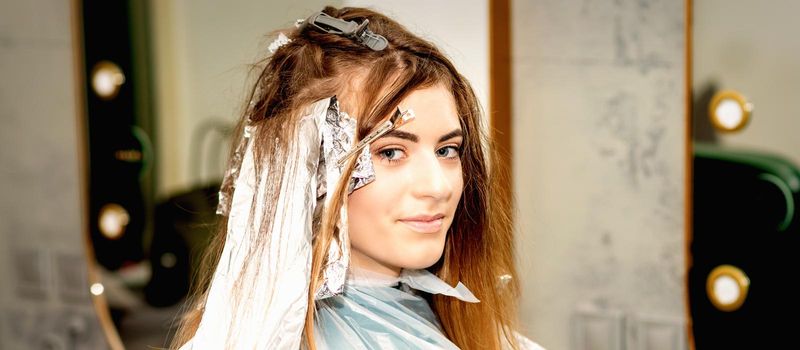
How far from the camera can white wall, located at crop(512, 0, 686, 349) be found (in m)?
1.73

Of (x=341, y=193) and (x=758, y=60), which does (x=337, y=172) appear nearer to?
(x=341, y=193)

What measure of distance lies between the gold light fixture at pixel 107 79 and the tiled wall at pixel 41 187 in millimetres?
69

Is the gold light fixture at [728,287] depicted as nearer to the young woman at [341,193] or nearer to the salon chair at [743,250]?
the salon chair at [743,250]

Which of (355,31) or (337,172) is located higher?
(355,31)

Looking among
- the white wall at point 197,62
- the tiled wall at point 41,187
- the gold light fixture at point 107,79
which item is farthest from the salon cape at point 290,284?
the tiled wall at point 41,187

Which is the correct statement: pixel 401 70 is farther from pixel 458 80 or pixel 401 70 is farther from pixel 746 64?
pixel 746 64

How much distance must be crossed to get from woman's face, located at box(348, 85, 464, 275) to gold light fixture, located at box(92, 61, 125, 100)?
1.10 meters

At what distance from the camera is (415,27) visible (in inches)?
65.5

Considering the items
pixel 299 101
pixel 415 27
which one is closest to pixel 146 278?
pixel 415 27

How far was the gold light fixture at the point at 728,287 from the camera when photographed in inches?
66.7

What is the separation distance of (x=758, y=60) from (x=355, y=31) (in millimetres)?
727

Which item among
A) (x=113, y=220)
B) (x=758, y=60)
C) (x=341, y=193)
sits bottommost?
(x=113, y=220)

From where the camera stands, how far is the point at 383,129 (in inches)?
47.1

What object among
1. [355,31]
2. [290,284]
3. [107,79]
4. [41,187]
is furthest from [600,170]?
[41,187]
